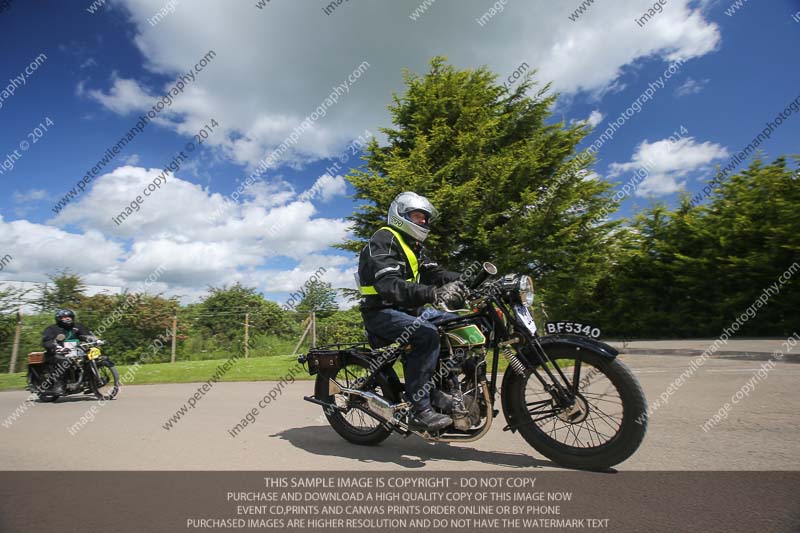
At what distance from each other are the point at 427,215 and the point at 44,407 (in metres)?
7.32

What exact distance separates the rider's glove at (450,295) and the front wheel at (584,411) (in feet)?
2.44

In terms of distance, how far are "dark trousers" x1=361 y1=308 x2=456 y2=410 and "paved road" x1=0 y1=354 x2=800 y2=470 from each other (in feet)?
1.74

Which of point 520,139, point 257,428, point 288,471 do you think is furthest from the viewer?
point 520,139

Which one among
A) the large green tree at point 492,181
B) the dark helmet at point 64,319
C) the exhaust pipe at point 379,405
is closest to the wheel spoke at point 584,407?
the exhaust pipe at point 379,405

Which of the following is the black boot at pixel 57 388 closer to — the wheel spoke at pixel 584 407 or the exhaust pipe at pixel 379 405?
the exhaust pipe at pixel 379 405

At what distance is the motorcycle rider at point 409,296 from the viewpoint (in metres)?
3.26

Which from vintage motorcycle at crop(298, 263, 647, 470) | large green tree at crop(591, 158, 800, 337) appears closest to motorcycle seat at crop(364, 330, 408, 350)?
vintage motorcycle at crop(298, 263, 647, 470)

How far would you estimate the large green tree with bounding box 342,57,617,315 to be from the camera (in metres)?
13.9

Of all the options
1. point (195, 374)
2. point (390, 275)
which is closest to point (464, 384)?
point (390, 275)

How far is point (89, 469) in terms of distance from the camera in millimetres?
3316

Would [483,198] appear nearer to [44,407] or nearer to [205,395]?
[205,395]

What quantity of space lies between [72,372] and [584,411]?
8.76 meters

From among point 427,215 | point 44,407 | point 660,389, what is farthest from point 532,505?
point 44,407

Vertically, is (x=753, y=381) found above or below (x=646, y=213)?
below
